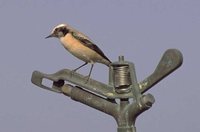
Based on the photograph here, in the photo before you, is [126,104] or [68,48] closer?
[126,104]

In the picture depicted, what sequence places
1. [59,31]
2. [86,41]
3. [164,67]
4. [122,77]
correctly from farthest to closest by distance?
[86,41]
[59,31]
[122,77]
[164,67]

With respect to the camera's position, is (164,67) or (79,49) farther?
(79,49)

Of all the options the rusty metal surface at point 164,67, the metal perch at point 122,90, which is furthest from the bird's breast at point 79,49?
the rusty metal surface at point 164,67

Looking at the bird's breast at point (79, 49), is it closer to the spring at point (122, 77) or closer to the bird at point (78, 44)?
the bird at point (78, 44)

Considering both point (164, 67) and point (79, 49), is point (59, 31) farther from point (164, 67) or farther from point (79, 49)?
point (164, 67)

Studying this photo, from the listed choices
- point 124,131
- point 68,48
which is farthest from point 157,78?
point 68,48

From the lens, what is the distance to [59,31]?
807cm

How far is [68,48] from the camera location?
8.27m

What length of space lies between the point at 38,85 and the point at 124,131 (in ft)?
4.66

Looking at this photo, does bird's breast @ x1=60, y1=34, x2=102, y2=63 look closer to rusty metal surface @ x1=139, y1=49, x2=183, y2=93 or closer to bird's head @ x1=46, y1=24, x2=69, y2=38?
bird's head @ x1=46, y1=24, x2=69, y2=38

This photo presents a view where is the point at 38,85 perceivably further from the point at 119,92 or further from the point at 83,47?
the point at 83,47

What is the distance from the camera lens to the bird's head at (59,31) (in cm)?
805

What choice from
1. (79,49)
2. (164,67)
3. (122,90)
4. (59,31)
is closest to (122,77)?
(122,90)

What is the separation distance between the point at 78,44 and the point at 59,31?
1.43 feet
